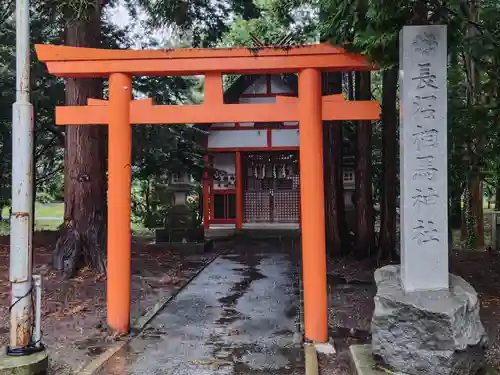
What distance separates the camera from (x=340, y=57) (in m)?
5.65

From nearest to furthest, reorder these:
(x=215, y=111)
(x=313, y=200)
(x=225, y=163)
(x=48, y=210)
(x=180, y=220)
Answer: (x=313, y=200), (x=215, y=111), (x=180, y=220), (x=225, y=163), (x=48, y=210)

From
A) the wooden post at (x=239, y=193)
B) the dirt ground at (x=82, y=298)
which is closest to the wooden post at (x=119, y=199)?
→ the dirt ground at (x=82, y=298)

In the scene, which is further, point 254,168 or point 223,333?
point 254,168

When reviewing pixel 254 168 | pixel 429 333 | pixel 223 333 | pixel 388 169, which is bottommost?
pixel 223 333

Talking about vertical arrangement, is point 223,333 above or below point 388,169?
below

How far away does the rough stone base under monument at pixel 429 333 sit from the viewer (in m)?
4.18

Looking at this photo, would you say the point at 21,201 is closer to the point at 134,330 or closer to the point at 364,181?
the point at 134,330

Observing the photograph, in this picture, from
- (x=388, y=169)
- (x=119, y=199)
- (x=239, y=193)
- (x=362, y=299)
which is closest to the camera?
(x=119, y=199)

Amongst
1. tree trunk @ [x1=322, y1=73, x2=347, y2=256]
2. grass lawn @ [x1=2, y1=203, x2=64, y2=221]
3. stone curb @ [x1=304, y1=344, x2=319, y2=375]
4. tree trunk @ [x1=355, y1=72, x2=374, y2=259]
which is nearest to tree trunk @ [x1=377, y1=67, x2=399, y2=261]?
tree trunk @ [x1=355, y1=72, x2=374, y2=259]

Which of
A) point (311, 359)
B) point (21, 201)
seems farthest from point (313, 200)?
point (21, 201)

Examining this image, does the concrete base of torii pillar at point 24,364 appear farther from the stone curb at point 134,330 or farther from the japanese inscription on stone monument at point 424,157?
the japanese inscription on stone monument at point 424,157

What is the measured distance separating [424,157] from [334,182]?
287 inches

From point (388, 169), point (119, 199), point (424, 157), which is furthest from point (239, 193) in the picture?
point (424, 157)

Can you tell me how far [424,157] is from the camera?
477cm
